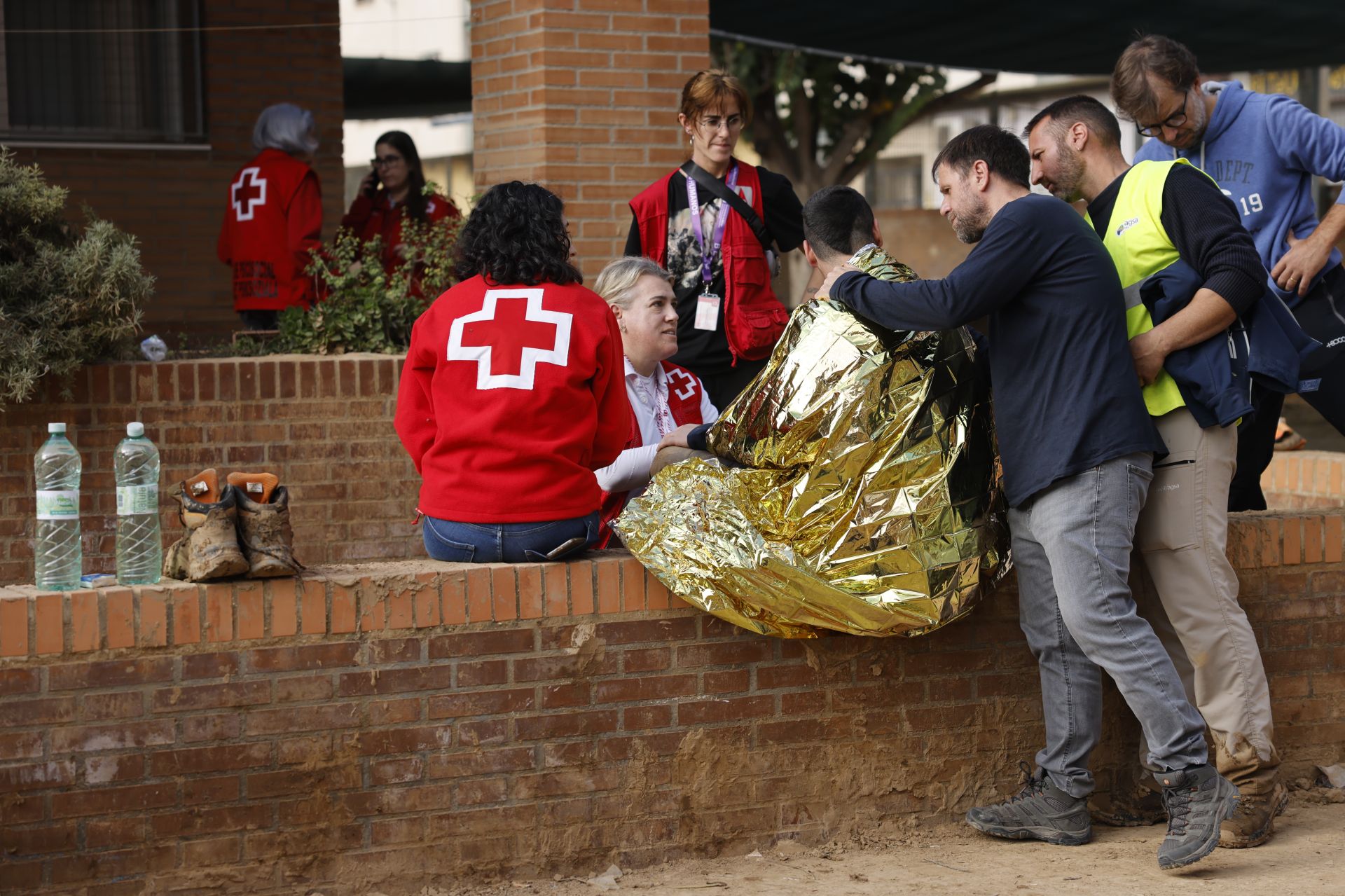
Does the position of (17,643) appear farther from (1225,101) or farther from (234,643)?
(1225,101)

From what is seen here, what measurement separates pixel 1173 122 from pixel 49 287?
13.6 ft

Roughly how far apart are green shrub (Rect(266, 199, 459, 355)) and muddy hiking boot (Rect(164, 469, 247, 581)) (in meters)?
3.08

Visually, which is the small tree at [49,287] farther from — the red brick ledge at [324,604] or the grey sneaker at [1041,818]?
the grey sneaker at [1041,818]

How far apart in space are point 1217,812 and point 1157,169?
5.44 feet

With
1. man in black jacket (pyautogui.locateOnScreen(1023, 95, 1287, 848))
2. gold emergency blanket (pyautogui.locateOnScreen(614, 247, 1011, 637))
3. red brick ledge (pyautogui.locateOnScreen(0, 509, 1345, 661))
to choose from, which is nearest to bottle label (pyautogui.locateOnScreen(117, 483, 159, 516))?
red brick ledge (pyautogui.locateOnScreen(0, 509, 1345, 661))

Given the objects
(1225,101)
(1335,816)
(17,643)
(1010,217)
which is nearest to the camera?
(17,643)

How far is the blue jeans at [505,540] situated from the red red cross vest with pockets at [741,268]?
1.76m

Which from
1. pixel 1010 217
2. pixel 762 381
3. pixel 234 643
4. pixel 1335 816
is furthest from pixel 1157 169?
pixel 234 643

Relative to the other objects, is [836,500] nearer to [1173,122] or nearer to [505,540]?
[505,540]

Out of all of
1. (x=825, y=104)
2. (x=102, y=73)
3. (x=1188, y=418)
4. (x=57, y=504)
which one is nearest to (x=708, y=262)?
(x=1188, y=418)

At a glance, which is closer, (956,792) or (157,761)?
(157,761)

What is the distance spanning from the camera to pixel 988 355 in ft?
13.2

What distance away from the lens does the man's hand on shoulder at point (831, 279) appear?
13.0ft

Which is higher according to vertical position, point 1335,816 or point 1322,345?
point 1322,345
